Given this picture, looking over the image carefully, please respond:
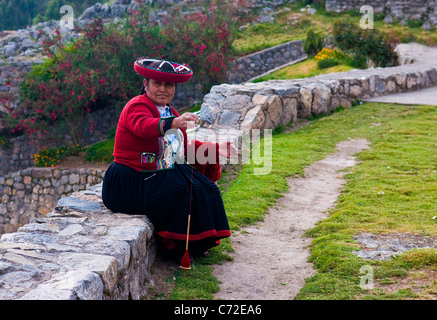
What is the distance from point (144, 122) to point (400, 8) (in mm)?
22945

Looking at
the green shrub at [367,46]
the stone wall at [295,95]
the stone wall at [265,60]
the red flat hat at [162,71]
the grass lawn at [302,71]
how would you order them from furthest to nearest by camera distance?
the stone wall at [265,60], the green shrub at [367,46], the grass lawn at [302,71], the stone wall at [295,95], the red flat hat at [162,71]

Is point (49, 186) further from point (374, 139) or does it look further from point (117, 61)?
point (374, 139)

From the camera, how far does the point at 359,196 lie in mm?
6414

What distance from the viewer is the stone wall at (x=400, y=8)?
23688mm

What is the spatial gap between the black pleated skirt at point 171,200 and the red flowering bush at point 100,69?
1110 centimetres

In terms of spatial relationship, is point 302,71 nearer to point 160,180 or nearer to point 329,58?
point 329,58

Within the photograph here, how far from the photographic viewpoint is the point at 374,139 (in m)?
9.68

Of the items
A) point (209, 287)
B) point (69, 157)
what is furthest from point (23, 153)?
point (209, 287)

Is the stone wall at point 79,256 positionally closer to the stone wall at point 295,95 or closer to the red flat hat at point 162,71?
the red flat hat at point 162,71

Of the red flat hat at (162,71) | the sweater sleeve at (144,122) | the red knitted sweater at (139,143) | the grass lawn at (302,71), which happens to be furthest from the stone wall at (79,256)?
the grass lawn at (302,71)

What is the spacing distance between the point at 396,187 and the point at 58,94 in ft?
35.8

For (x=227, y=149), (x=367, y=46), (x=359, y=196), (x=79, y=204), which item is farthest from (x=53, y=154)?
(x=227, y=149)

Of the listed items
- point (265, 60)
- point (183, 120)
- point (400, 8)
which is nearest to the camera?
point (183, 120)

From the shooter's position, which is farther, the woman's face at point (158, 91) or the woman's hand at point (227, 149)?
the woman's hand at point (227, 149)
